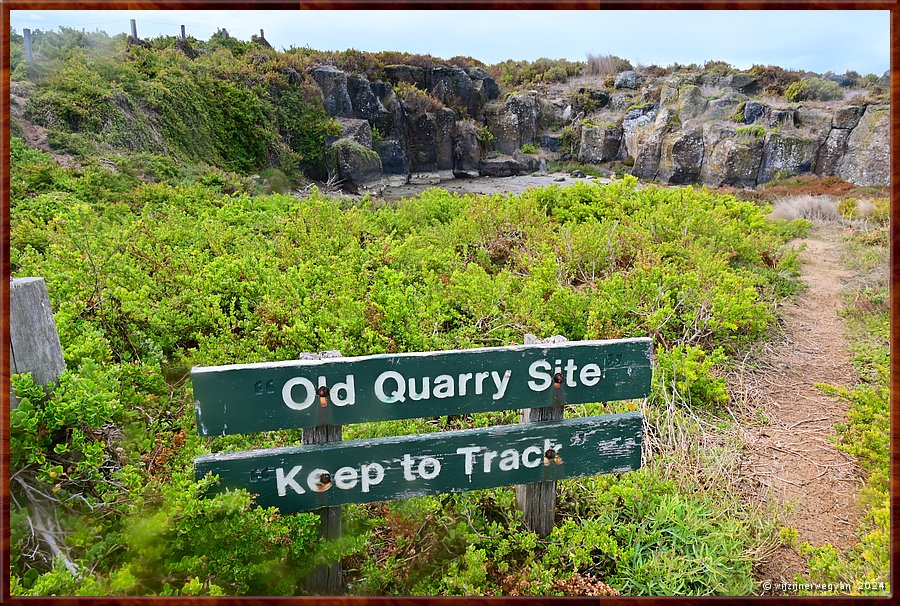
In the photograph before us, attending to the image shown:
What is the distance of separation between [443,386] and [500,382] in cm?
21

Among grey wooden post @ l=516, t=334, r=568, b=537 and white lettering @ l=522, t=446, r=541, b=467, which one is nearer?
white lettering @ l=522, t=446, r=541, b=467

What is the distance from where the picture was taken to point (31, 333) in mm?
1909

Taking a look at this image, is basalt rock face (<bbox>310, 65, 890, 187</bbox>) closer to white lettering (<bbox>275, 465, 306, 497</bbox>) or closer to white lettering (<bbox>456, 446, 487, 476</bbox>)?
white lettering (<bbox>456, 446, 487, 476</bbox>)

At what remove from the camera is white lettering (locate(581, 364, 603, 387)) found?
2.09m

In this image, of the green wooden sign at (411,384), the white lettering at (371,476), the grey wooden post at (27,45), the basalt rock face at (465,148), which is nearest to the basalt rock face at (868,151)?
the basalt rock face at (465,148)

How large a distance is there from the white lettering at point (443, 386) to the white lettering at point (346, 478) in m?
0.39

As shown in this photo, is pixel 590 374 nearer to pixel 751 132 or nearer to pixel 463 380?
pixel 463 380

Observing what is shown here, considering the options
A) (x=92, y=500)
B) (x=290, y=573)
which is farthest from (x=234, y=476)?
(x=92, y=500)

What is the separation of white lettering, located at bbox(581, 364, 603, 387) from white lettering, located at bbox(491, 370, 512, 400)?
0.95ft

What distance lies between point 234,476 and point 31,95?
12578 millimetres

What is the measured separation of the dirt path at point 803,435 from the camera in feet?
9.32

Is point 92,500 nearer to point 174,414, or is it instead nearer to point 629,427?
point 174,414

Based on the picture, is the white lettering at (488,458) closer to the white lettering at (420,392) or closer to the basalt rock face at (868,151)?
the white lettering at (420,392)

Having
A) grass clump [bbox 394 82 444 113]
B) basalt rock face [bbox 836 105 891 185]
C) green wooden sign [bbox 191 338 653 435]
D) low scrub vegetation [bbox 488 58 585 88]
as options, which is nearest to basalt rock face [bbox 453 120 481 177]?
grass clump [bbox 394 82 444 113]
